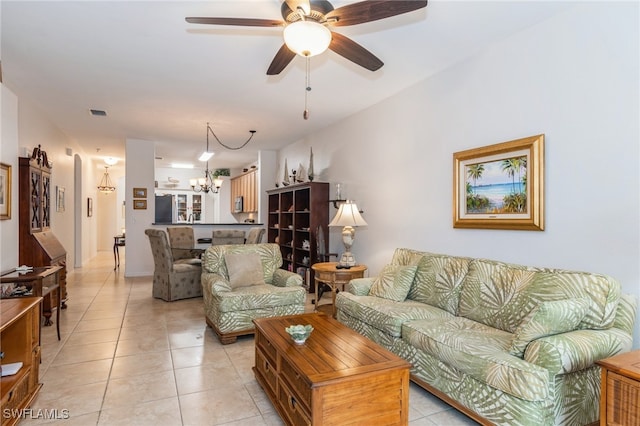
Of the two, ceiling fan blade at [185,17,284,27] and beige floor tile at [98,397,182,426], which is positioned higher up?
ceiling fan blade at [185,17,284,27]

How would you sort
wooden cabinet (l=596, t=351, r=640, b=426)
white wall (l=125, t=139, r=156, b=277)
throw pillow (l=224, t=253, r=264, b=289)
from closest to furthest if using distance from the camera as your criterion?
wooden cabinet (l=596, t=351, r=640, b=426)
throw pillow (l=224, t=253, r=264, b=289)
white wall (l=125, t=139, r=156, b=277)

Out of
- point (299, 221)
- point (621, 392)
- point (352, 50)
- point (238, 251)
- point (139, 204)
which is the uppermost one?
point (352, 50)

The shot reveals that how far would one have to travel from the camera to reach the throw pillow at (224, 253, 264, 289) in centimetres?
371

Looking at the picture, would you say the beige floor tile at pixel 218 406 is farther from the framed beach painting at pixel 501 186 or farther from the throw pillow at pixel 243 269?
the framed beach painting at pixel 501 186

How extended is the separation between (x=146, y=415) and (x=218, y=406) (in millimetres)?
413

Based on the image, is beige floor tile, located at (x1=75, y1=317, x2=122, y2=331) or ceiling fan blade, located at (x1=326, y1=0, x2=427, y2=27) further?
beige floor tile, located at (x1=75, y1=317, x2=122, y2=331)

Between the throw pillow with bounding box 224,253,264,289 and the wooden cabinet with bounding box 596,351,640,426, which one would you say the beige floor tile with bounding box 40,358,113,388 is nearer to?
the throw pillow with bounding box 224,253,264,289

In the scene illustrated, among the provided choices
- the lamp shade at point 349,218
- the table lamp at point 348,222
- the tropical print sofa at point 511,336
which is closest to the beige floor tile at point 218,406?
the tropical print sofa at point 511,336

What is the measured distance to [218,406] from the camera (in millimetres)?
2250

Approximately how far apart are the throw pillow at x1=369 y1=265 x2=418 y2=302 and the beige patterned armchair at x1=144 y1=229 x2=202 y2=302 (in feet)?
9.47

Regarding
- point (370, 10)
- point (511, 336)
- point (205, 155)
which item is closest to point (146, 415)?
point (511, 336)

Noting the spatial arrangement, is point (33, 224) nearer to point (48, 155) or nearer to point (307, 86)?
point (48, 155)

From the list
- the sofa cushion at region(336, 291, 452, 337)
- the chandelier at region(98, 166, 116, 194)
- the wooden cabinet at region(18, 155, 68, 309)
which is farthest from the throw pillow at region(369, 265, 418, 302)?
the chandelier at region(98, 166, 116, 194)

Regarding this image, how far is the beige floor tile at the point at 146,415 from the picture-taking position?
2.06 m
